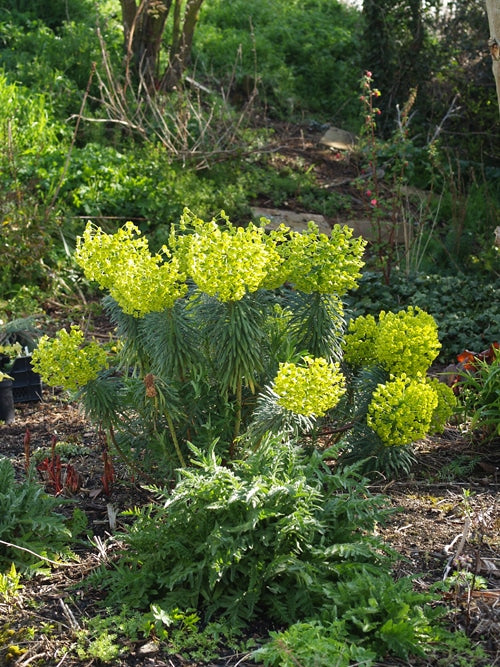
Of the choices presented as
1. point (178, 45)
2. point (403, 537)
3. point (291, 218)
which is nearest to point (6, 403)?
point (403, 537)

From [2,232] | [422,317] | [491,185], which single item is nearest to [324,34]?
[491,185]

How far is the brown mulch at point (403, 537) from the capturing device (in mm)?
2748

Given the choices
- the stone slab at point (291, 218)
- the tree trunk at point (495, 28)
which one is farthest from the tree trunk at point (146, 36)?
the tree trunk at point (495, 28)

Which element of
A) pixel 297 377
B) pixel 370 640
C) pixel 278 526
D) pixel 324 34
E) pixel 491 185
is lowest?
pixel 370 640

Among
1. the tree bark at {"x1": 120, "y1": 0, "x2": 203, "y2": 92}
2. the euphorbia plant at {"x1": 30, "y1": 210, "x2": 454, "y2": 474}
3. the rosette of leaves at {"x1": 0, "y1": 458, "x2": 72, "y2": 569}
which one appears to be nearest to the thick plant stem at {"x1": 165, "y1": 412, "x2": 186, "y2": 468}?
the euphorbia plant at {"x1": 30, "y1": 210, "x2": 454, "y2": 474}

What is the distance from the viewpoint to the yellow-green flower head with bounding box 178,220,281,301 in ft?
10.2

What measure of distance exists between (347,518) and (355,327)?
1.25 meters

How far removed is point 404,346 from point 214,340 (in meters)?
1.07

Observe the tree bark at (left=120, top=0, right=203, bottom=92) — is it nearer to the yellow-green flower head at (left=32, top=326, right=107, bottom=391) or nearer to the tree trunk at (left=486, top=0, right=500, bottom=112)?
the tree trunk at (left=486, top=0, right=500, bottom=112)

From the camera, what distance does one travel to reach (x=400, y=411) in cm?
367

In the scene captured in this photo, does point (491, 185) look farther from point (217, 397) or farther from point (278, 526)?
point (278, 526)

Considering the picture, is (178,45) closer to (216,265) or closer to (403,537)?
(216,265)

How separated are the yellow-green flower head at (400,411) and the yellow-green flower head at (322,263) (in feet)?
1.75

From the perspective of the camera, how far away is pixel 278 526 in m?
2.87
